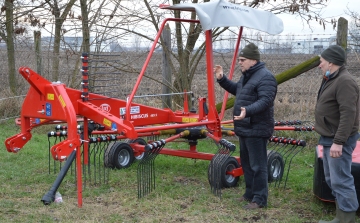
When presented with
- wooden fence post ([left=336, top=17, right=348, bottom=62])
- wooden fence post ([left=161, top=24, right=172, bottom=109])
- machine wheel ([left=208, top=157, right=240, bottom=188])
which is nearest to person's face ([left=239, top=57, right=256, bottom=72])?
machine wheel ([left=208, top=157, right=240, bottom=188])

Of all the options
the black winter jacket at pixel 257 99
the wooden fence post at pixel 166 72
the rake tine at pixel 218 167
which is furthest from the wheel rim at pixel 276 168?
the wooden fence post at pixel 166 72

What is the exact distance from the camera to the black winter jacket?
535 centimetres

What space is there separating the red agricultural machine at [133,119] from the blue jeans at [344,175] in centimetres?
158

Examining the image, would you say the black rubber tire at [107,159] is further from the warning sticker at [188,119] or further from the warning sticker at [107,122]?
the warning sticker at [107,122]

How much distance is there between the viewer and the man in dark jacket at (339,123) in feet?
14.8

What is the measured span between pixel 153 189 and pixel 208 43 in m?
1.90

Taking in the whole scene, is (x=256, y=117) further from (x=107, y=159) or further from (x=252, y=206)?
(x=107, y=159)

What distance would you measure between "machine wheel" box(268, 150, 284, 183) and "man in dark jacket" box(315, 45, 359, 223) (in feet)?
6.00

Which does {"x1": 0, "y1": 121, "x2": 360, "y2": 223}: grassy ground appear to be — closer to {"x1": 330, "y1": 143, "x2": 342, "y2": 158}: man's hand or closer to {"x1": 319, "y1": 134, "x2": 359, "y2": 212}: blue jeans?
{"x1": 319, "y1": 134, "x2": 359, "y2": 212}: blue jeans

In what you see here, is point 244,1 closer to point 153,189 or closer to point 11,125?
point 153,189

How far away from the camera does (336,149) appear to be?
451 cm

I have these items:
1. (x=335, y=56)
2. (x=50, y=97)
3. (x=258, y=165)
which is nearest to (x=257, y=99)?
(x=258, y=165)

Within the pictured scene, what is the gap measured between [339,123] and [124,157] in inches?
148

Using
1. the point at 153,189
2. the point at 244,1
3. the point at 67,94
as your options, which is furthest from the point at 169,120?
the point at 244,1
